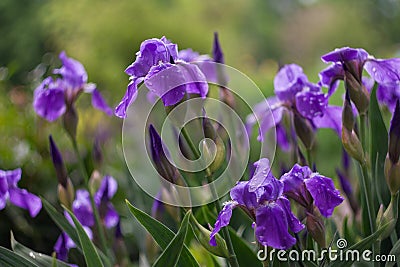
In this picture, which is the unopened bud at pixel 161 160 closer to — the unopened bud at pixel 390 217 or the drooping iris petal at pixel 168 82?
the drooping iris petal at pixel 168 82

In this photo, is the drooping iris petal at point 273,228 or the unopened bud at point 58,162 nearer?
the drooping iris petal at point 273,228

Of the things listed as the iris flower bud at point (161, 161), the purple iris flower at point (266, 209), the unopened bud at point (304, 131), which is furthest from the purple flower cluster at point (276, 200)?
the unopened bud at point (304, 131)

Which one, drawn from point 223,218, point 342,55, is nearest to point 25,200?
point 223,218

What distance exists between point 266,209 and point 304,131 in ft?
0.90

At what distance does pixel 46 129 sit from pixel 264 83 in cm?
335

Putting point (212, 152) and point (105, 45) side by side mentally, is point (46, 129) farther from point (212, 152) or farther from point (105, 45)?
point (105, 45)

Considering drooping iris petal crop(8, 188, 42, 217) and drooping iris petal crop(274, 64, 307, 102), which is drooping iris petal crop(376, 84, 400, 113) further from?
drooping iris petal crop(8, 188, 42, 217)

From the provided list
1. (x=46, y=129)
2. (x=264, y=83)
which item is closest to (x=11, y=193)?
(x=46, y=129)

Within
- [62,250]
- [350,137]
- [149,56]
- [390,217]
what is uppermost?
[149,56]

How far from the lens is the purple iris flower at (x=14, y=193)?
881 mm

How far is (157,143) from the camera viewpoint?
72 cm

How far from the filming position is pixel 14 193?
95 centimetres

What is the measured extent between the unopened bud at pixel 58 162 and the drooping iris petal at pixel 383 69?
50 centimetres

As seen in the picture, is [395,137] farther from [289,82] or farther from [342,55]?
[289,82]
